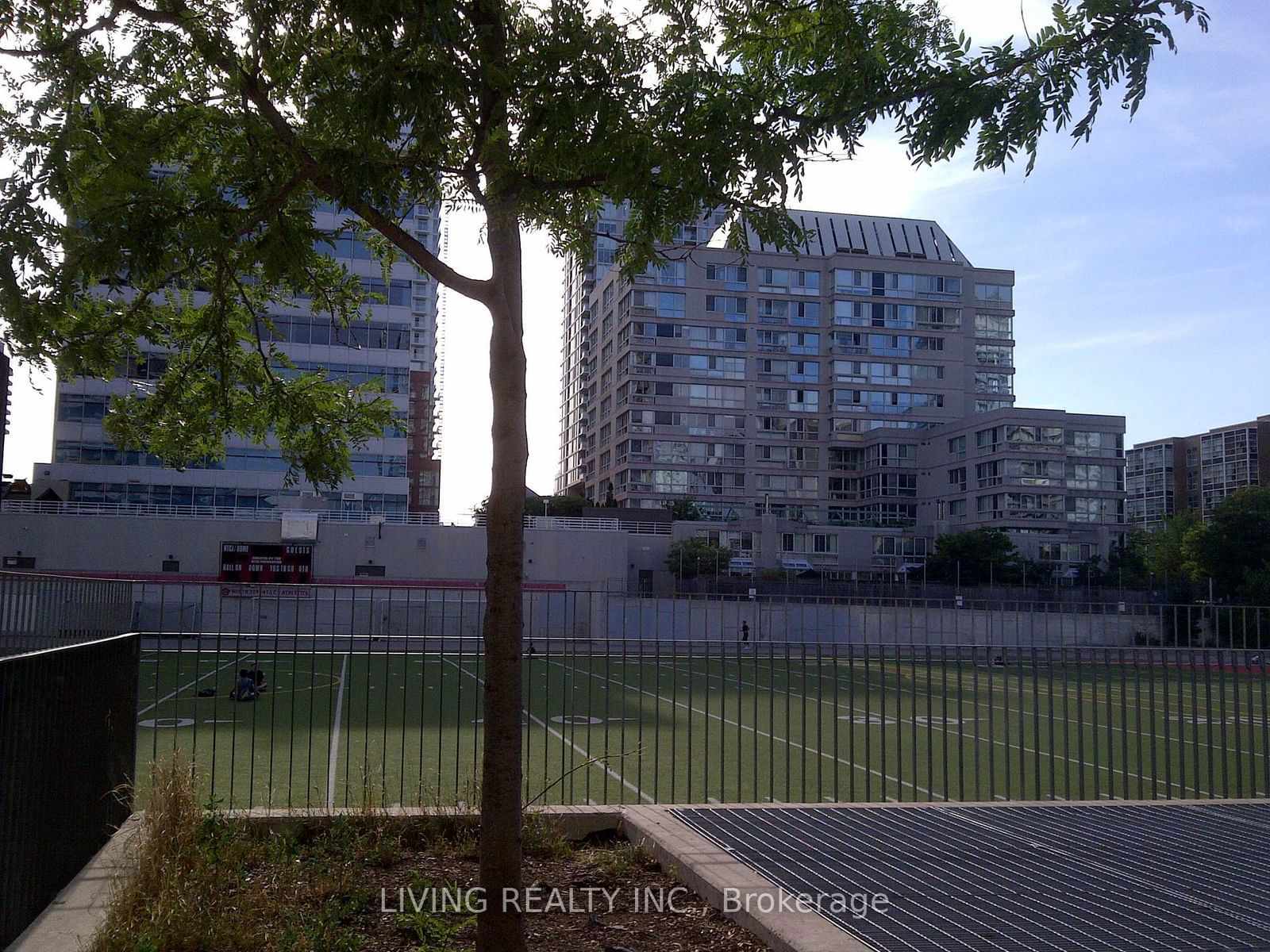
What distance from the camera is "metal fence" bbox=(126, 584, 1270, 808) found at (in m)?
11.0

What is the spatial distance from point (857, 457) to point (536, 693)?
6072 centimetres

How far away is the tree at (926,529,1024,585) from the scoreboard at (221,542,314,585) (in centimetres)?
3878

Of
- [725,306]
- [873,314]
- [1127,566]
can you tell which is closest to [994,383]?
[873,314]

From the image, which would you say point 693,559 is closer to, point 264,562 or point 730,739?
point 264,562

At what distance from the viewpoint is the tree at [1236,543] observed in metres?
56.5

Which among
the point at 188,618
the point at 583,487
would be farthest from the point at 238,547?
the point at 583,487

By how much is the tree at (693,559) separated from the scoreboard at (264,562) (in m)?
23.4

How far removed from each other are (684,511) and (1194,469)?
74719 millimetres

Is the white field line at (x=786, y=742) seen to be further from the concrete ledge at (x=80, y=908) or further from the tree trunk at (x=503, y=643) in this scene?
the tree trunk at (x=503, y=643)

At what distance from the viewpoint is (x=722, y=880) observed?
6777mm

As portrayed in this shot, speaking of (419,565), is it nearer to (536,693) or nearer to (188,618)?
(188,618)

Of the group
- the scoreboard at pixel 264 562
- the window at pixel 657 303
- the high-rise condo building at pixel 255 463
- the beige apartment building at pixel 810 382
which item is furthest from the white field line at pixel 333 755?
the window at pixel 657 303

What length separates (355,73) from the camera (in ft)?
23.8

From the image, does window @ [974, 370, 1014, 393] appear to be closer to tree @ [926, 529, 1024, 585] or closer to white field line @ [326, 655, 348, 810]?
tree @ [926, 529, 1024, 585]
